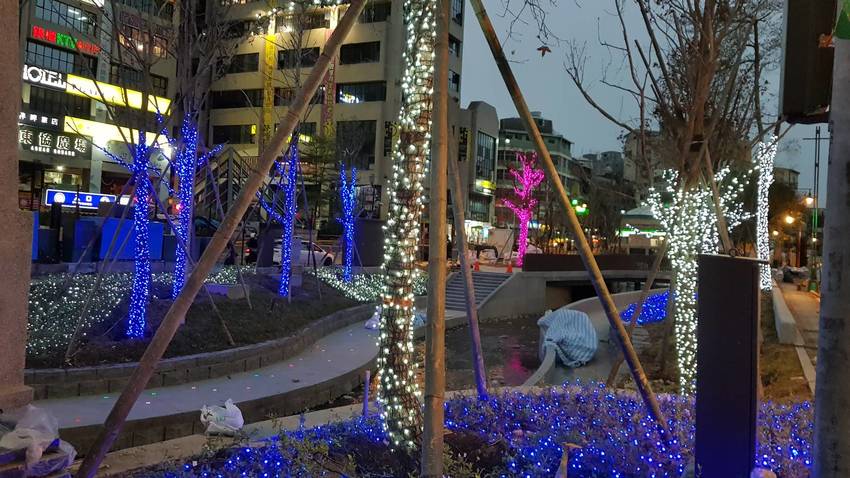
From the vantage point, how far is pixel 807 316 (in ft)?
55.0

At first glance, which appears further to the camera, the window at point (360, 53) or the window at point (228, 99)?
the window at point (228, 99)

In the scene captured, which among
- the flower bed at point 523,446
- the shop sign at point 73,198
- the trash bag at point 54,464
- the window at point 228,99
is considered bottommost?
the flower bed at point 523,446

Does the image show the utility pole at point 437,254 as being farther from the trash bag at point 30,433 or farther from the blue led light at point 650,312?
the blue led light at point 650,312

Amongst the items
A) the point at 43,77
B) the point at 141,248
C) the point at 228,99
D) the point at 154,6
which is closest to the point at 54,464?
the point at 141,248

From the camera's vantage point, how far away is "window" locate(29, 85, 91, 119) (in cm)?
3338

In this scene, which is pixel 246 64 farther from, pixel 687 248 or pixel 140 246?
pixel 687 248

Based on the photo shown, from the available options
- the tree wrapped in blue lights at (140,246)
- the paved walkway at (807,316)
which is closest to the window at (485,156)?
the paved walkway at (807,316)

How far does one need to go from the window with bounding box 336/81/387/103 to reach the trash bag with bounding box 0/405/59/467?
4526 centimetres

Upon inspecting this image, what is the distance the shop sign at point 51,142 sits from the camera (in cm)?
3229

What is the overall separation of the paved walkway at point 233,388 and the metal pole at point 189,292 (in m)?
3.25

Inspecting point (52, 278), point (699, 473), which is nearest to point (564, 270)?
point (52, 278)

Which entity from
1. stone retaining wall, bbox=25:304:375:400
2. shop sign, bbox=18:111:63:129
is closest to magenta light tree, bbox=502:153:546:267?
shop sign, bbox=18:111:63:129

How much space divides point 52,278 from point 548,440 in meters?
10.7

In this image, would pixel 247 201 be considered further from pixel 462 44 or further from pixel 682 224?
pixel 462 44
